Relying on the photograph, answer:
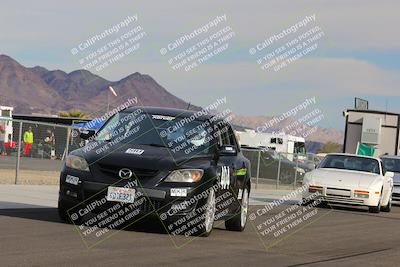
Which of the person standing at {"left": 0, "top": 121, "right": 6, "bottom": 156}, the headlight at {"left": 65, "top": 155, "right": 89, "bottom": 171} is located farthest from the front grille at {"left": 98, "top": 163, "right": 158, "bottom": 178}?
the person standing at {"left": 0, "top": 121, "right": 6, "bottom": 156}

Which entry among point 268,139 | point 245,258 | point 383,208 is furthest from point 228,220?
point 268,139

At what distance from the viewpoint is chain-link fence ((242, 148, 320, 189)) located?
32656 mm

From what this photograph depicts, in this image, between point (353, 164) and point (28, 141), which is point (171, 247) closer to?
point (28, 141)

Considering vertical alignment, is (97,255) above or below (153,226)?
above

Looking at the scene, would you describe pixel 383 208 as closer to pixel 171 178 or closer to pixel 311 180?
pixel 311 180

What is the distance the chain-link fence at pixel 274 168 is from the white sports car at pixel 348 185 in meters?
9.75

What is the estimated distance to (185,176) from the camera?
437 inches

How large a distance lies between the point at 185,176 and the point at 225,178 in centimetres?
114

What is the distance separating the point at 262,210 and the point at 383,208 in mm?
5217

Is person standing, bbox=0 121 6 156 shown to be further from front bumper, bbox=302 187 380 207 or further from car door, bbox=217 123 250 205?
car door, bbox=217 123 250 205

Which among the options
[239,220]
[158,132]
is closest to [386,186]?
[239,220]

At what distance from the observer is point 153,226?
40.2 ft

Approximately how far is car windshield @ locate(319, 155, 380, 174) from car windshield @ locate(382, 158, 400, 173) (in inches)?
231

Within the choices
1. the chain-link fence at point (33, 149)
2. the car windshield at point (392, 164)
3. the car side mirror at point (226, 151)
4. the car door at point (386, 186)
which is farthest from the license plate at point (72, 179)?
the car windshield at point (392, 164)
